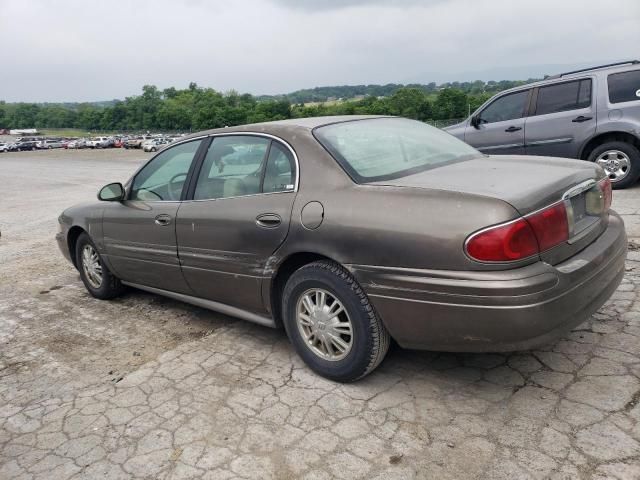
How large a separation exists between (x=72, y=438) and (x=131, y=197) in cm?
220

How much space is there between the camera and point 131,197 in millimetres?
4625

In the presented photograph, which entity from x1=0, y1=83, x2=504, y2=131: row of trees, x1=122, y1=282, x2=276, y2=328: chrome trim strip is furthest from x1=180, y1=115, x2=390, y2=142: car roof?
x1=0, y1=83, x2=504, y2=131: row of trees

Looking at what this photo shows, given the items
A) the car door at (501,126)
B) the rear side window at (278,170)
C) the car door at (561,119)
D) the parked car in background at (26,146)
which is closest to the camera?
the rear side window at (278,170)

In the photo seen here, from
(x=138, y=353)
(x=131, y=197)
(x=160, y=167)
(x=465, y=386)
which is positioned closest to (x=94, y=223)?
(x=131, y=197)

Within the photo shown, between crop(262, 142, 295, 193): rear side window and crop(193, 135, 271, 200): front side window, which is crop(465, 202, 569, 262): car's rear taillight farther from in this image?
crop(193, 135, 271, 200): front side window

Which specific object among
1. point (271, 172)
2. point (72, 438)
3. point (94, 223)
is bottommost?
point (72, 438)

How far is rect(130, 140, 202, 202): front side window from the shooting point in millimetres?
4184

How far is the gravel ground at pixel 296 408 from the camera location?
8.34ft

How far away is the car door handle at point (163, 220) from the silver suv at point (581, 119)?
602cm

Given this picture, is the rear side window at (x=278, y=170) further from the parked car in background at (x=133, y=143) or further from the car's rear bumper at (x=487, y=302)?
the parked car in background at (x=133, y=143)

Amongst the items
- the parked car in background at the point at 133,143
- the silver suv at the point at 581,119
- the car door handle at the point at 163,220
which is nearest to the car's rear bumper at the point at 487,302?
the car door handle at the point at 163,220

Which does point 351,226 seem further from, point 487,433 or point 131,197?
point 131,197

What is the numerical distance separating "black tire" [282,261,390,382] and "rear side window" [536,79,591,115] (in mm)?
6325

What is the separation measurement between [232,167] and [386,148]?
41.6 inches
